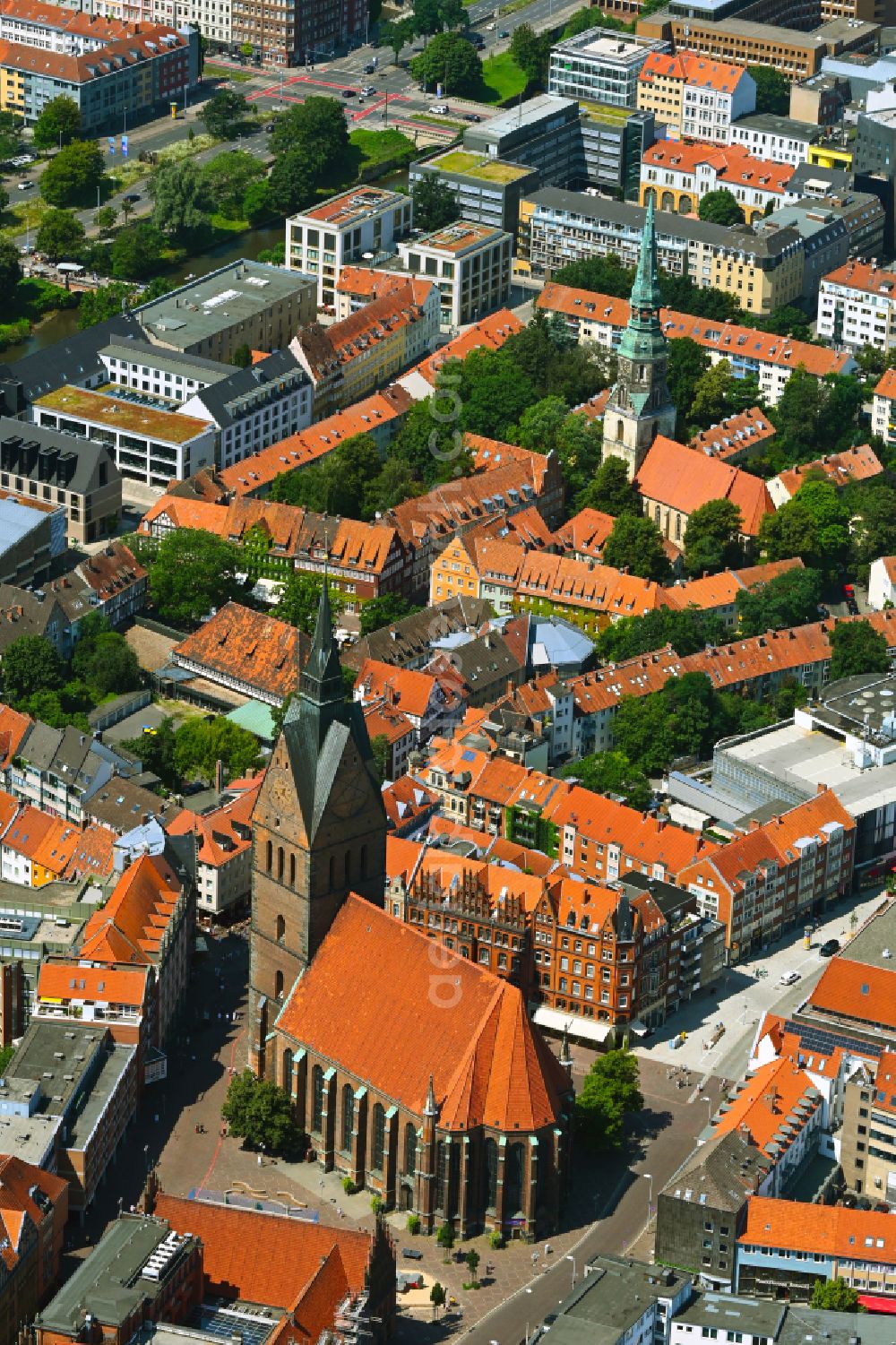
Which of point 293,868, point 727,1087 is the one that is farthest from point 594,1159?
point 293,868

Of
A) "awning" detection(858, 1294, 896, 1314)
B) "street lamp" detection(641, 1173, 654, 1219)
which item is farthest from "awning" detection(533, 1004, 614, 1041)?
"awning" detection(858, 1294, 896, 1314)

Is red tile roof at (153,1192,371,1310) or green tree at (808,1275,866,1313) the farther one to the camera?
green tree at (808,1275,866,1313)

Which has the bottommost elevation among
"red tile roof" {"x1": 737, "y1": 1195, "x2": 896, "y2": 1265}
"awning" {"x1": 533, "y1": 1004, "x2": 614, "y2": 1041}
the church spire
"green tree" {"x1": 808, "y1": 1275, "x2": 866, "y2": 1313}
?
"awning" {"x1": 533, "y1": 1004, "x2": 614, "y2": 1041}

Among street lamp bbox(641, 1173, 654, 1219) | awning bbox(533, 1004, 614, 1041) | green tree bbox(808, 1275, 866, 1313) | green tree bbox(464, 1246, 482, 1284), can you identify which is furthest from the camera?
awning bbox(533, 1004, 614, 1041)

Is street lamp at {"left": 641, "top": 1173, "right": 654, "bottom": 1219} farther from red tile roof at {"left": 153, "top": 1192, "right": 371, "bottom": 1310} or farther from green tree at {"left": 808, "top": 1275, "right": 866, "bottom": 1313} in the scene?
red tile roof at {"left": 153, "top": 1192, "right": 371, "bottom": 1310}

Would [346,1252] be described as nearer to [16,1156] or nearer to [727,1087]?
[16,1156]

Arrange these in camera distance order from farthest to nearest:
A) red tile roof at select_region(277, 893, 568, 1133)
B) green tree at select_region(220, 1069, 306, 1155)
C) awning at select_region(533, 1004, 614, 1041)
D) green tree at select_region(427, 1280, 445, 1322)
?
awning at select_region(533, 1004, 614, 1041)
green tree at select_region(220, 1069, 306, 1155)
red tile roof at select_region(277, 893, 568, 1133)
green tree at select_region(427, 1280, 445, 1322)
